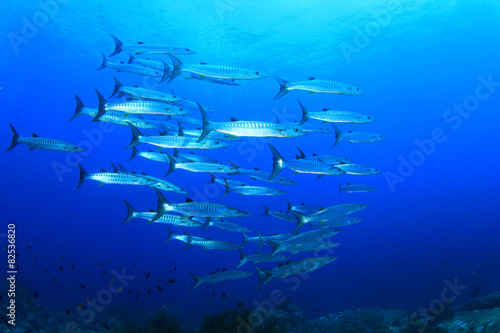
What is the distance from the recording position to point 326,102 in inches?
1975

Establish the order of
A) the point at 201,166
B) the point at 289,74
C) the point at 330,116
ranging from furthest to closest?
the point at 289,74, the point at 201,166, the point at 330,116

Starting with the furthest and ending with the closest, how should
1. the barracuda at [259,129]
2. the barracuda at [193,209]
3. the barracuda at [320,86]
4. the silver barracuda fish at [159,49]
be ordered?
1. the silver barracuda fish at [159,49]
2. the barracuda at [320,86]
3. the barracuda at [193,209]
4. the barracuda at [259,129]

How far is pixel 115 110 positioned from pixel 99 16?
77.7 ft

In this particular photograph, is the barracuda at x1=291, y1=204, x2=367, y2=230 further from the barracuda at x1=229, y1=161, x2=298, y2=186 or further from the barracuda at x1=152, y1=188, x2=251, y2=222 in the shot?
the barracuda at x1=152, y1=188, x2=251, y2=222

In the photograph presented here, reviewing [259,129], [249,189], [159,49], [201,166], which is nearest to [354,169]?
[249,189]

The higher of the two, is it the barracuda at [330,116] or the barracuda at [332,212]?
the barracuda at [330,116]

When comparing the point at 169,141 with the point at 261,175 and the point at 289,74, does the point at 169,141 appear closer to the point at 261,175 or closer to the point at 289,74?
the point at 261,175

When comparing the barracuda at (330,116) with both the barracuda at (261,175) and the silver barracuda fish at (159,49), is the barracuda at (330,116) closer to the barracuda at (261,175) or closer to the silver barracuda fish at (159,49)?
the barracuda at (261,175)

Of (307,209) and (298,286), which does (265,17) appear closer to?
(307,209)

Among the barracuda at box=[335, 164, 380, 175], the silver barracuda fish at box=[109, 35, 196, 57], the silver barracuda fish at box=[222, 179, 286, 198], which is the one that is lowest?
the barracuda at box=[335, 164, 380, 175]

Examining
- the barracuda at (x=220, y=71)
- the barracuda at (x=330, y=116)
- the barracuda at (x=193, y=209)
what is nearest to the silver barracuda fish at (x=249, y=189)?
the barracuda at (x=193, y=209)

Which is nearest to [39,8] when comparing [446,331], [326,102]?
[446,331]

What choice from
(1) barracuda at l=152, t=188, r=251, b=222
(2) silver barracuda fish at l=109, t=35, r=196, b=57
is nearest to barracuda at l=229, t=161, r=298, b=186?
(1) barracuda at l=152, t=188, r=251, b=222

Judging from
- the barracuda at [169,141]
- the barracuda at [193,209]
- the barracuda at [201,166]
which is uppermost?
the barracuda at [169,141]
